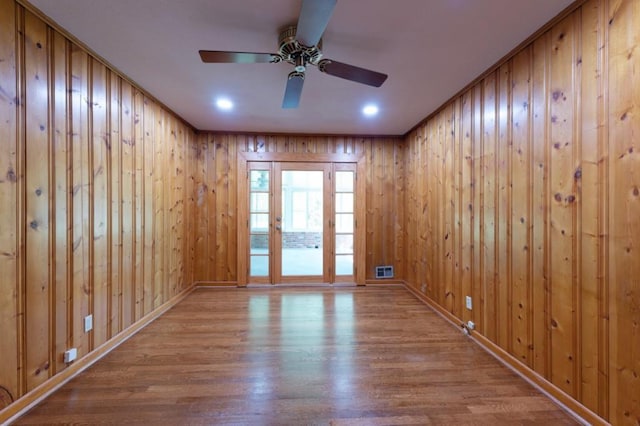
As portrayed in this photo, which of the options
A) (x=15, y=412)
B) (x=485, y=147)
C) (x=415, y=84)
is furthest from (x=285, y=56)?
(x=15, y=412)

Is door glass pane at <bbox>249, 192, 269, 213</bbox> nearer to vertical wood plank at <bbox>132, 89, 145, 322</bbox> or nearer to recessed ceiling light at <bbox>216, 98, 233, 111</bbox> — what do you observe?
recessed ceiling light at <bbox>216, 98, 233, 111</bbox>

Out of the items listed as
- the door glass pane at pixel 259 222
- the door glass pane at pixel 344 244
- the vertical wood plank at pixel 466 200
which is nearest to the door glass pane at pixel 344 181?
the door glass pane at pixel 344 244

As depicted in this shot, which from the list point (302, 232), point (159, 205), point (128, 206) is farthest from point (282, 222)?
point (128, 206)

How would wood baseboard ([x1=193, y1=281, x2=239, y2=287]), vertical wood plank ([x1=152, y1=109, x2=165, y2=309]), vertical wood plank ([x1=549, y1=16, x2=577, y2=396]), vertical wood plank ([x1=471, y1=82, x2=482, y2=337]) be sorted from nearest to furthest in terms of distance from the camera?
1. vertical wood plank ([x1=549, y1=16, x2=577, y2=396])
2. vertical wood plank ([x1=471, y1=82, x2=482, y2=337])
3. vertical wood plank ([x1=152, y1=109, x2=165, y2=309])
4. wood baseboard ([x1=193, y1=281, x2=239, y2=287])

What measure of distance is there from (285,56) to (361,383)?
241cm

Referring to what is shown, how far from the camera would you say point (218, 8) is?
1.70 metres

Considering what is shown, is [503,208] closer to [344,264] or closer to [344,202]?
[344,202]

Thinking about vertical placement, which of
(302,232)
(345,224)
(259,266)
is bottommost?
(259,266)

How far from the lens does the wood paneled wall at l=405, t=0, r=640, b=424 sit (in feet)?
4.71

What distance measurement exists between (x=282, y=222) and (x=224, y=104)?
2.04 m

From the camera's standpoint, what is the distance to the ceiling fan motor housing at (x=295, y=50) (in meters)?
1.80

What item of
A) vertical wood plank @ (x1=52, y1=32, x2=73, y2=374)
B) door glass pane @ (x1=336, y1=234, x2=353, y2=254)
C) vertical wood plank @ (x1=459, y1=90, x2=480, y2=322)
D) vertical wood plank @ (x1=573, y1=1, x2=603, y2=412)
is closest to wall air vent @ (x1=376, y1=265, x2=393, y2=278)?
door glass pane @ (x1=336, y1=234, x2=353, y2=254)

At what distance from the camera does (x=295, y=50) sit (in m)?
1.85

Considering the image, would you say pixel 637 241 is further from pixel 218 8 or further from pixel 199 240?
pixel 199 240
